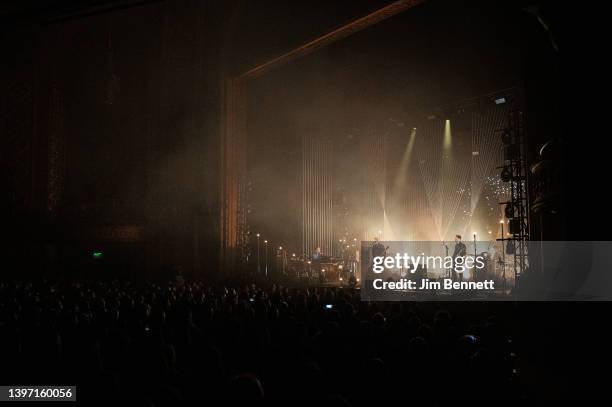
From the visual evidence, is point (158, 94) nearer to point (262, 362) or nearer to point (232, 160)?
point (232, 160)

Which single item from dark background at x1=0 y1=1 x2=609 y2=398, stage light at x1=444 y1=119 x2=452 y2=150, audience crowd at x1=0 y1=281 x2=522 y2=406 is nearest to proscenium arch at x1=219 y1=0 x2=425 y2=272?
dark background at x1=0 y1=1 x2=609 y2=398

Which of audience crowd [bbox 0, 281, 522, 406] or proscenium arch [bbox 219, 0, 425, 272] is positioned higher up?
proscenium arch [bbox 219, 0, 425, 272]

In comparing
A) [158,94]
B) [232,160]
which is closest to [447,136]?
[232,160]

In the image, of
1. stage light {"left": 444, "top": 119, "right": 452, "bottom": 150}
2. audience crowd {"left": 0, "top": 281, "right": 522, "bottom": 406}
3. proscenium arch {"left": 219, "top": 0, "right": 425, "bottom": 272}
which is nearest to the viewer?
audience crowd {"left": 0, "top": 281, "right": 522, "bottom": 406}

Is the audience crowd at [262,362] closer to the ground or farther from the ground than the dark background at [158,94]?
closer to the ground

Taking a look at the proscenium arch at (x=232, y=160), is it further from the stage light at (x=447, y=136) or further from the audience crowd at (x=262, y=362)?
the audience crowd at (x=262, y=362)

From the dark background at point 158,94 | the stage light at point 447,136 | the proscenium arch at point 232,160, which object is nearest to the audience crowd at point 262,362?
the dark background at point 158,94

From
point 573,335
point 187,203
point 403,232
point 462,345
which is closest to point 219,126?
point 187,203

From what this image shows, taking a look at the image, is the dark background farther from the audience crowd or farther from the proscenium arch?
the audience crowd

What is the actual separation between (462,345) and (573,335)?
1812 millimetres

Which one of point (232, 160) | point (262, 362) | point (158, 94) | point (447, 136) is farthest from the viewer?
point (447, 136)

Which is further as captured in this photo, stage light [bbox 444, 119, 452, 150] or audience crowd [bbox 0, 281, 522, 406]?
stage light [bbox 444, 119, 452, 150]

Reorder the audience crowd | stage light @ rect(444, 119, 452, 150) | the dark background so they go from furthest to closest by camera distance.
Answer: stage light @ rect(444, 119, 452, 150) → the dark background → the audience crowd

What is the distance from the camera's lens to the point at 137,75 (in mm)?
19469
